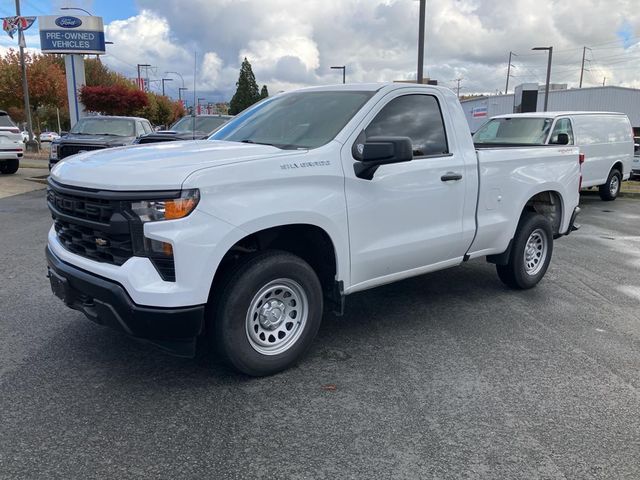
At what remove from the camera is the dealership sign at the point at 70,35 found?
2464 centimetres

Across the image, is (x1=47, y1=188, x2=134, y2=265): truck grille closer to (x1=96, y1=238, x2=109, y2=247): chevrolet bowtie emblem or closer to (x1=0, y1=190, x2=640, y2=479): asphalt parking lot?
(x1=96, y1=238, x2=109, y2=247): chevrolet bowtie emblem

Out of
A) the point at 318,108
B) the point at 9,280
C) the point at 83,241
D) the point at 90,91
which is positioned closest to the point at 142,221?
the point at 83,241

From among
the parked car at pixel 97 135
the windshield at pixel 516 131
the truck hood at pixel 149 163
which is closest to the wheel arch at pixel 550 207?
the truck hood at pixel 149 163

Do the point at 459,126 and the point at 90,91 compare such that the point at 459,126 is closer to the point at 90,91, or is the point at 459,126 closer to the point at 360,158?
the point at 360,158

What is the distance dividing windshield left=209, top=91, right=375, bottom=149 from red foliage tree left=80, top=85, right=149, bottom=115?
22919 millimetres

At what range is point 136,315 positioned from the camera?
3248 millimetres

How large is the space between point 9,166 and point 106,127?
5017mm

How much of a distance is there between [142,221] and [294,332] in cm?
135

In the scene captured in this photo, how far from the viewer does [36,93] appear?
30.1m

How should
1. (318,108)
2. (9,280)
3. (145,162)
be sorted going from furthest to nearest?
(9,280), (318,108), (145,162)

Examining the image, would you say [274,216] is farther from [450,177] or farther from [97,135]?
[97,135]

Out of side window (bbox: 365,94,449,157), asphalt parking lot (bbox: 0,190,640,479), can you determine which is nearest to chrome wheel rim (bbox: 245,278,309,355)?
asphalt parking lot (bbox: 0,190,640,479)

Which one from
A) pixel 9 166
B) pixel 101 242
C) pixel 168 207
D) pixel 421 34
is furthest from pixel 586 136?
pixel 9 166

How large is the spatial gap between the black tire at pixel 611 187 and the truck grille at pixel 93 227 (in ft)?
44.4
